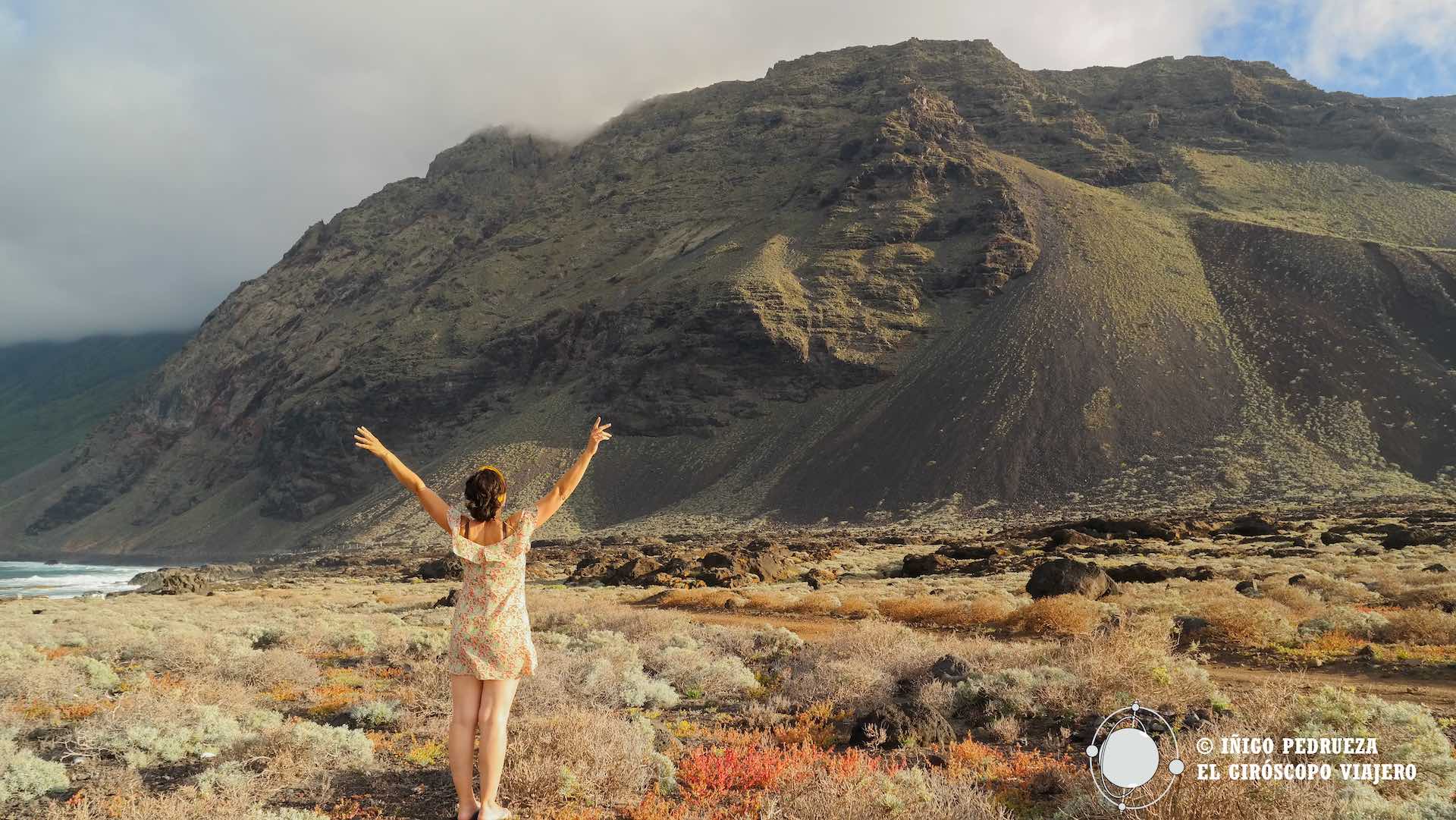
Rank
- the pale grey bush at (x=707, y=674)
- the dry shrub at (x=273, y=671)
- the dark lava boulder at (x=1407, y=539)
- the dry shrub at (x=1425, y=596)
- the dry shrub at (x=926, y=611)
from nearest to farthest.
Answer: the pale grey bush at (x=707, y=674)
the dry shrub at (x=273, y=671)
the dry shrub at (x=1425, y=596)
the dry shrub at (x=926, y=611)
the dark lava boulder at (x=1407, y=539)

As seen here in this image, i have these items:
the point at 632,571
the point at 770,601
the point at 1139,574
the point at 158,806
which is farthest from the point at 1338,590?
the point at 632,571

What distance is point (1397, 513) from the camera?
128 ft

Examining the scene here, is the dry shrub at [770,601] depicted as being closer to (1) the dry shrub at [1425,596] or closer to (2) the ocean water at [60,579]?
(1) the dry shrub at [1425,596]

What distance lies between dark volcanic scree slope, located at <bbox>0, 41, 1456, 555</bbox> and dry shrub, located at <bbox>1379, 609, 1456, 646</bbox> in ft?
150

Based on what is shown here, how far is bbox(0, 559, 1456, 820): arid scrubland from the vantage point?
4742 millimetres

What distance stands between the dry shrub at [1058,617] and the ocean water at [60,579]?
173ft

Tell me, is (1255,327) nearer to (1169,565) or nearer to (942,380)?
(942,380)

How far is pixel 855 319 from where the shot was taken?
3346 inches

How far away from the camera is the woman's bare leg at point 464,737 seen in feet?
14.1

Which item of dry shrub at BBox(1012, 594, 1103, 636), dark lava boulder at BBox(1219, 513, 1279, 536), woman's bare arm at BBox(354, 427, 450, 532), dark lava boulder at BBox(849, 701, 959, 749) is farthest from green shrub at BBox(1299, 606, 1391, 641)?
dark lava boulder at BBox(1219, 513, 1279, 536)

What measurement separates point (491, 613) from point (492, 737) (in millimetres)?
676

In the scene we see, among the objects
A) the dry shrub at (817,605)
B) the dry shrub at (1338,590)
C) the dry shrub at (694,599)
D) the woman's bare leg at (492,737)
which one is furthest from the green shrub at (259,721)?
the dry shrub at (1338,590)

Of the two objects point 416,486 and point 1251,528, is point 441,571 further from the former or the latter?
point 1251,528

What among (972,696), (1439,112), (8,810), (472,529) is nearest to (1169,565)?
(972,696)
